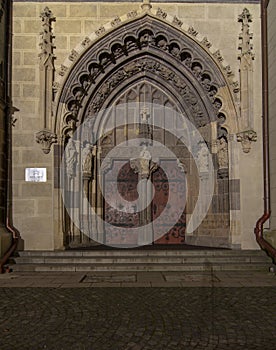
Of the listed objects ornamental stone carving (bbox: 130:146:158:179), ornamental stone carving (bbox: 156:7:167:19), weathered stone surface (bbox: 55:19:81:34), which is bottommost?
ornamental stone carving (bbox: 130:146:158:179)

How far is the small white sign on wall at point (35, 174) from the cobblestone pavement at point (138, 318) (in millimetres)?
3413

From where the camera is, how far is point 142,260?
28.7ft

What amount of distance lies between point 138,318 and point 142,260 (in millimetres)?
3595

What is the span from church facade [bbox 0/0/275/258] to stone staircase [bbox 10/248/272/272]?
78 centimetres

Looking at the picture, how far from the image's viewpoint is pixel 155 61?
1116 centimetres

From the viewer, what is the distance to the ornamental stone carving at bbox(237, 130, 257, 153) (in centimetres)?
967

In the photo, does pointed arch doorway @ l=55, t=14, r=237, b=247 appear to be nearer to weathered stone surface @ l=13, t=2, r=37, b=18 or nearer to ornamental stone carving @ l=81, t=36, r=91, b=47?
ornamental stone carving @ l=81, t=36, r=91, b=47

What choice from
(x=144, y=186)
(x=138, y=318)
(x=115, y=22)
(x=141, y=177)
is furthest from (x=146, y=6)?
(x=138, y=318)

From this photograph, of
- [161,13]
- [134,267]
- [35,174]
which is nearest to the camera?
[134,267]

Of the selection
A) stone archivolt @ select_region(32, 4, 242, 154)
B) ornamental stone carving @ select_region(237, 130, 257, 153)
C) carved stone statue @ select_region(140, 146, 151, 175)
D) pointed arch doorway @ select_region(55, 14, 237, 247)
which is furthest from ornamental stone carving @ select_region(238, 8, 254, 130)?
carved stone statue @ select_region(140, 146, 151, 175)

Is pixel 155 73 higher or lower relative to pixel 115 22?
lower

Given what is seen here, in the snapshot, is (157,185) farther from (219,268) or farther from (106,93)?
(219,268)

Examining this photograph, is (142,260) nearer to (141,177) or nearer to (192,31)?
(141,177)

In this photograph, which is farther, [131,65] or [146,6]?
[131,65]
